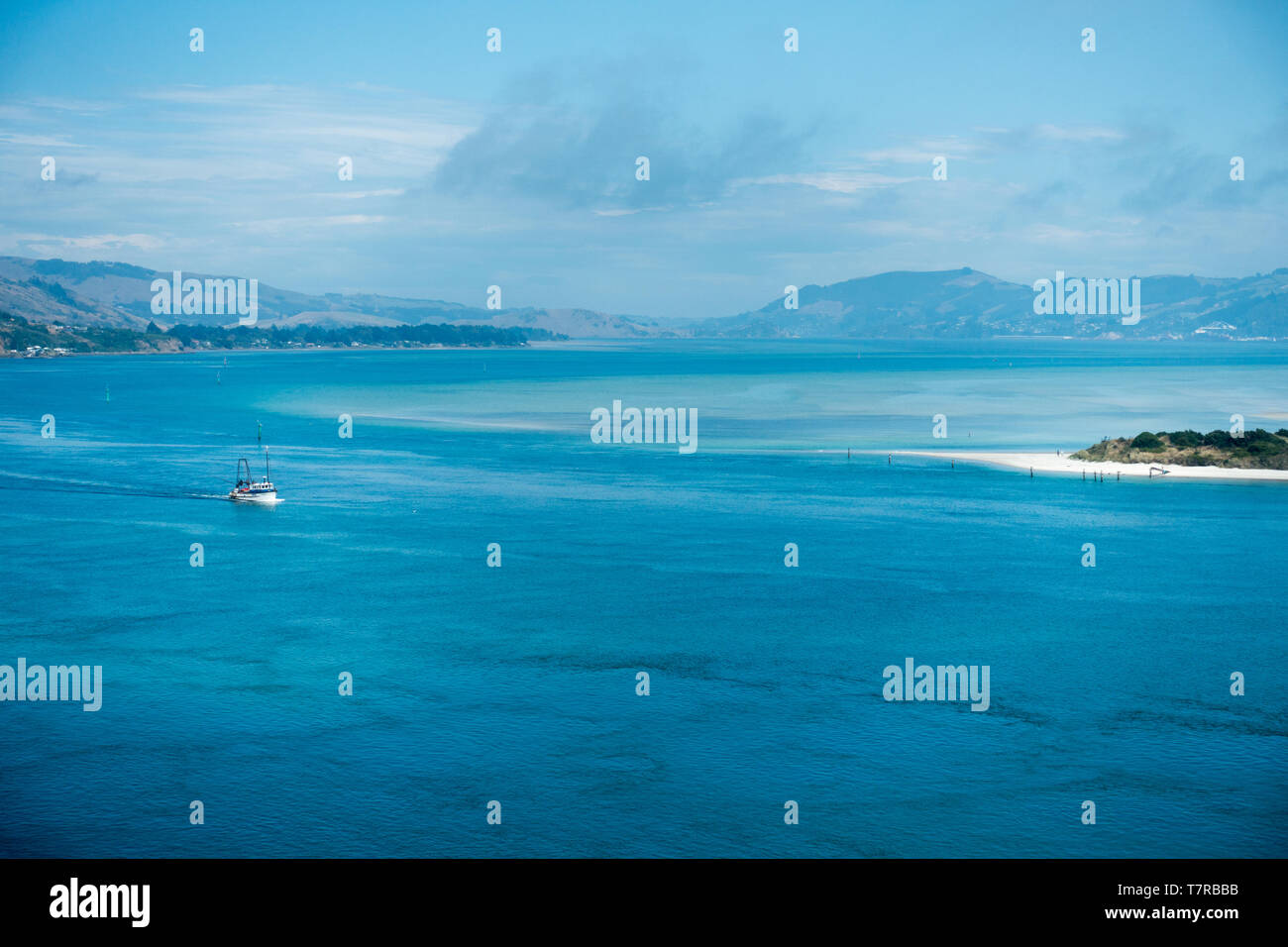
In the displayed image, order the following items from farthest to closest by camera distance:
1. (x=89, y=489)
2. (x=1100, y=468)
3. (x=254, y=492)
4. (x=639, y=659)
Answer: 1. (x=1100, y=468)
2. (x=89, y=489)
3. (x=254, y=492)
4. (x=639, y=659)

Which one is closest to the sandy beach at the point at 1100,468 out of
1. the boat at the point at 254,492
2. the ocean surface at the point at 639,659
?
the ocean surface at the point at 639,659

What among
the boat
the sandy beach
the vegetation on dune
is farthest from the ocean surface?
the vegetation on dune

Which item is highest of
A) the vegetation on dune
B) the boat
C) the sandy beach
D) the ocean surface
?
the vegetation on dune

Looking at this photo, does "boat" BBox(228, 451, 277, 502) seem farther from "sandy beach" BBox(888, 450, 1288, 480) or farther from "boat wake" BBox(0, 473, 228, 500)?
"sandy beach" BBox(888, 450, 1288, 480)

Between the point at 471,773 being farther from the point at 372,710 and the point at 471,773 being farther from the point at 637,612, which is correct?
the point at 637,612

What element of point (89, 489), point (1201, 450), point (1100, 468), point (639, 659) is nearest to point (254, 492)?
point (89, 489)

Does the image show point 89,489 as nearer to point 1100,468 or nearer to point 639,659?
point 639,659

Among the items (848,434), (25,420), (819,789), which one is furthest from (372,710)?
(25,420)
